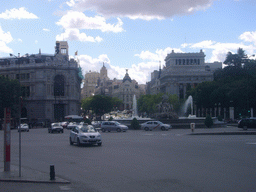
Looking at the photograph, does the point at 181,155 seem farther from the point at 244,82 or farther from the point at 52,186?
the point at 244,82

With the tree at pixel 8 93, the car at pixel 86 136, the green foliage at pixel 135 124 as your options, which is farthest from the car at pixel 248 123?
the tree at pixel 8 93

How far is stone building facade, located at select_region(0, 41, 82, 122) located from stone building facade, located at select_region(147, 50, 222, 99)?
144ft

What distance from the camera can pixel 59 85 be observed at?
84.0m

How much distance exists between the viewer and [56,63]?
274 ft

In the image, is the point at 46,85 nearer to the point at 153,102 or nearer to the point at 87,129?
the point at 153,102

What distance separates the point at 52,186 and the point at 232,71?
75.0 m

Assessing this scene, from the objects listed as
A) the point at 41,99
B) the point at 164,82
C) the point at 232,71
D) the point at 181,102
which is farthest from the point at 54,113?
the point at 164,82

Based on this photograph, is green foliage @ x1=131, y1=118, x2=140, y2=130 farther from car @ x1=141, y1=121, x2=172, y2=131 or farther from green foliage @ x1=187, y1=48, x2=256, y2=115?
green foliage @ x1=187, y1=48, x2=256, y2=115

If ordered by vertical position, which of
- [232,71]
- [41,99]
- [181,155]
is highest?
[232,71]

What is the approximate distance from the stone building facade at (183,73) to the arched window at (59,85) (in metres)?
46.3

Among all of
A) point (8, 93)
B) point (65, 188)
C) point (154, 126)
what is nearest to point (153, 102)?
point (8, 93)

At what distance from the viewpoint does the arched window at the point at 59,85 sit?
83.5 m

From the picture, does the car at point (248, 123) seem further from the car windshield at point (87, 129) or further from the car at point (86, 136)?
the car at point (86, 136)

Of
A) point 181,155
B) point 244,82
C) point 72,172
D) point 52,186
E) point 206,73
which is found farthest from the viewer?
point 206,73
